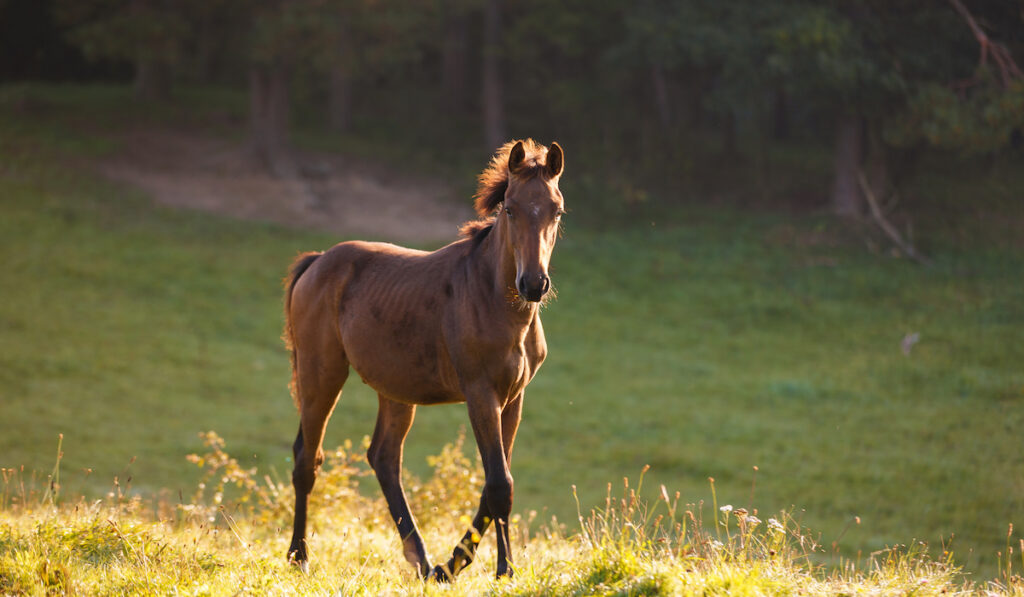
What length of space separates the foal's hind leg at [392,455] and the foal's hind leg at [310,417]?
34 centimetres

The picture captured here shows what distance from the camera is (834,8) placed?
2262 centimetres

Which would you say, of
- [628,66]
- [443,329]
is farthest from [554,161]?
[628,66]

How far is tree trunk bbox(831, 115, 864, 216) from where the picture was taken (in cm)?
2445

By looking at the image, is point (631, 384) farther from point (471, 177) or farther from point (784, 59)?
point (471, 177)

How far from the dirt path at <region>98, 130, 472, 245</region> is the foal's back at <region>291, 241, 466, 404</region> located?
17033 mm

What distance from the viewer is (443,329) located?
505 cm

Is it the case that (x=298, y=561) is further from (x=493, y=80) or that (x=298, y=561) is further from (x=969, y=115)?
(x=493, y=80)

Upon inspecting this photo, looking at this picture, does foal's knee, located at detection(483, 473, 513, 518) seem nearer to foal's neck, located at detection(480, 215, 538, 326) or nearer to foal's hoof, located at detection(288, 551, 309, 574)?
foal's neck, located at detection(480, 215, 538, 326)

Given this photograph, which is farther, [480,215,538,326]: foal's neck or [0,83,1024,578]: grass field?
[0,83,1024,578]: grass field

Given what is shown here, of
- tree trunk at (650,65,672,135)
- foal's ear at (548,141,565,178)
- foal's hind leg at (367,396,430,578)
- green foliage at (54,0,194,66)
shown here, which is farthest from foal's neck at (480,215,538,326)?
tree trunk at (650,65,672,135)

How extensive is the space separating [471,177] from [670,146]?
263 inches

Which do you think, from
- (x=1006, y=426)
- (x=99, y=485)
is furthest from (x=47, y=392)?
(x=1006, y=426)

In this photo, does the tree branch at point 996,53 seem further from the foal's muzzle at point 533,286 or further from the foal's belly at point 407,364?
the foal's muzzle at point 533,286

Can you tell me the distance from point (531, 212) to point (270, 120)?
24.1 m
